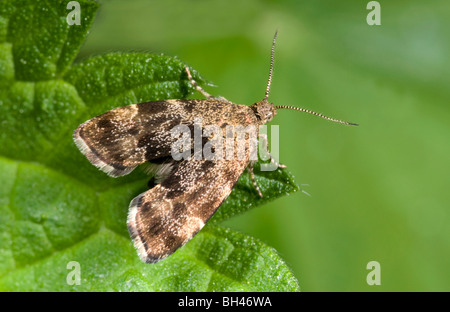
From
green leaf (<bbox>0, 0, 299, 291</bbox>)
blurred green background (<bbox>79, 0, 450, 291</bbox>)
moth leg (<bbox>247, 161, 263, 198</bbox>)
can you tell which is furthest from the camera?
blurred green background (<bbox>79, 0, 450, 291</bbox>)

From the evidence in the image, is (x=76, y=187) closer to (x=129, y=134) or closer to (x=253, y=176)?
(x=129, y=134)

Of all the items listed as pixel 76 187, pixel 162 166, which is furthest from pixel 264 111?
pixel 76 187

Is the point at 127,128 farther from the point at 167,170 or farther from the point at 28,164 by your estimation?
the point at 28,164

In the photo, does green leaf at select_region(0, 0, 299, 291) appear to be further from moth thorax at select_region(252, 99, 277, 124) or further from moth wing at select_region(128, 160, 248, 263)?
moth thorax at select_region(252, 99, 277, 124)

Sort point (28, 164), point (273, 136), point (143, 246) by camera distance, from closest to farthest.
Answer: point (143, 246)
point (28, 164)
point (273, 136)

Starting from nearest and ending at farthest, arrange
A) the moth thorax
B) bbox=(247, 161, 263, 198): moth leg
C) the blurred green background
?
bbox=(247, 161, 263, 198): moth leg
the moth thorax
the blurred green background

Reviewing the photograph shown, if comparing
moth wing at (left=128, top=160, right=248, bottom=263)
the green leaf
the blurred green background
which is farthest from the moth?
the blurred green background

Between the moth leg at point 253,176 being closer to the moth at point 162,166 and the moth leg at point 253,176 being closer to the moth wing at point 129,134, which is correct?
the moth at point 162,166

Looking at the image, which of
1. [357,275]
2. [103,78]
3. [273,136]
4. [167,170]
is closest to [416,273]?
[357,275]
